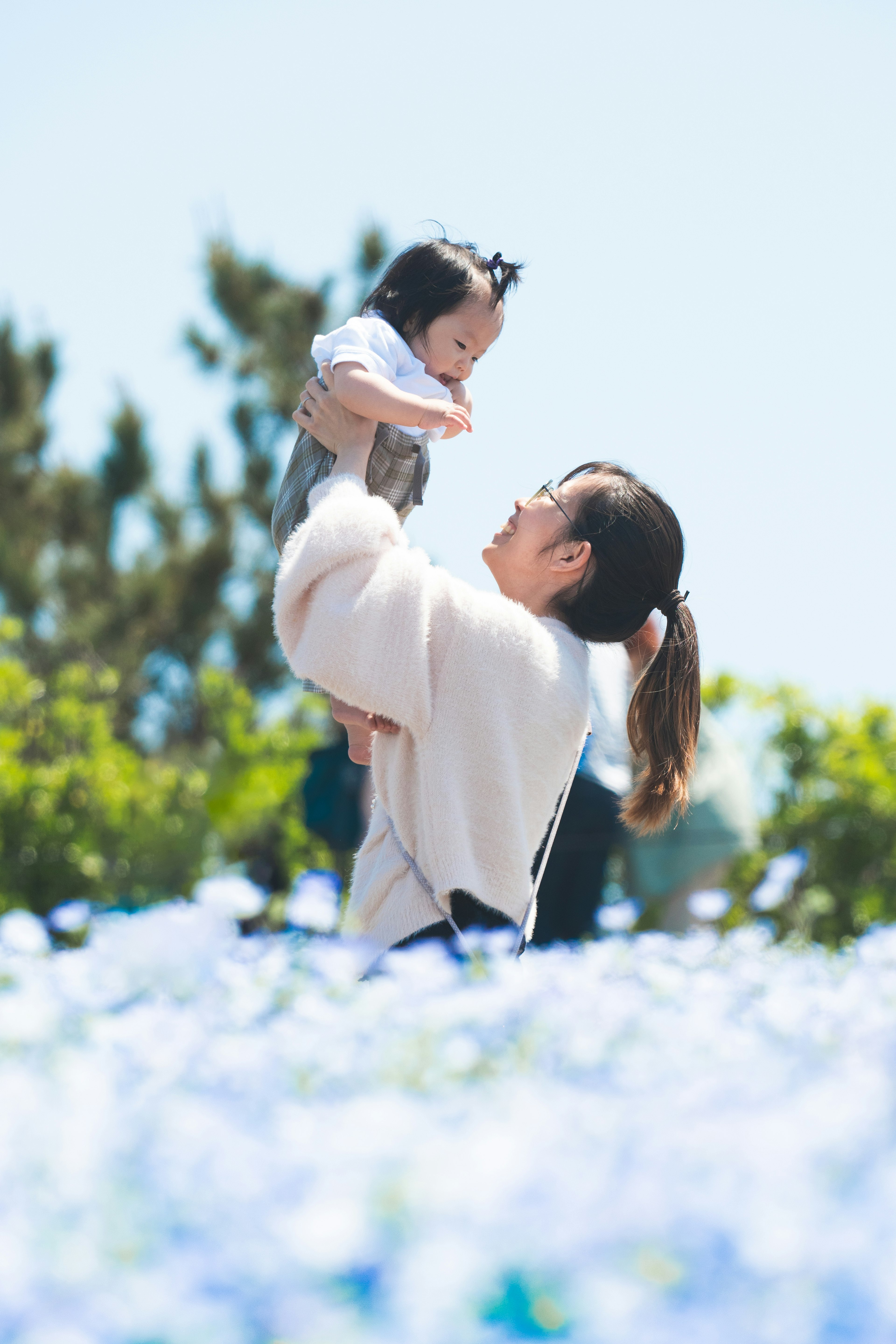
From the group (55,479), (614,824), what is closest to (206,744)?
(55,479)

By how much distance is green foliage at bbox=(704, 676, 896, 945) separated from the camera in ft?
17.1

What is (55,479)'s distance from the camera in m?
10.3

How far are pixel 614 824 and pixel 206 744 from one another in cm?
510

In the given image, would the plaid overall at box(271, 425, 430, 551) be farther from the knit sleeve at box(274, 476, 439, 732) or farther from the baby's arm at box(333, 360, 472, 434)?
the knit sleeve at box(274, 476, 439, 732)

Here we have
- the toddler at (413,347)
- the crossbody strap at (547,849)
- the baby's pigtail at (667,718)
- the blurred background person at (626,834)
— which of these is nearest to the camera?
the crossbody strap at (547,849)

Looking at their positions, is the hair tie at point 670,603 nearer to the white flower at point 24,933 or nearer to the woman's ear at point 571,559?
the woman's ear at point 571,559

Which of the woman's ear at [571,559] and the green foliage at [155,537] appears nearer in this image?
the woman's ear at [571,559]

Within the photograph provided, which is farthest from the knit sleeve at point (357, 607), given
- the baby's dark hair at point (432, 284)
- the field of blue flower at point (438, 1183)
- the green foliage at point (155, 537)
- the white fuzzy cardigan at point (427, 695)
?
the green foliage at point (155, 537)

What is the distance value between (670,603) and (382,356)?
0.67 m

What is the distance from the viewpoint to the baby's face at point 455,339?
6.76ft

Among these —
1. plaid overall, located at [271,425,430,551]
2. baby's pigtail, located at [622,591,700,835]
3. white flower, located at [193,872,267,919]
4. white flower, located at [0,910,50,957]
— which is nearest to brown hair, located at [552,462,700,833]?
baby's pigtail, located at [622,591,700,835]

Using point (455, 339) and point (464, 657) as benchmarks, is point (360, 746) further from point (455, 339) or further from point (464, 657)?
point (455, 339)

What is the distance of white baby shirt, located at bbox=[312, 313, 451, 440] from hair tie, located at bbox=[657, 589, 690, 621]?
0.50 metres

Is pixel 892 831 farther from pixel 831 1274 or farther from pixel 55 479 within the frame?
pixel 55 479
